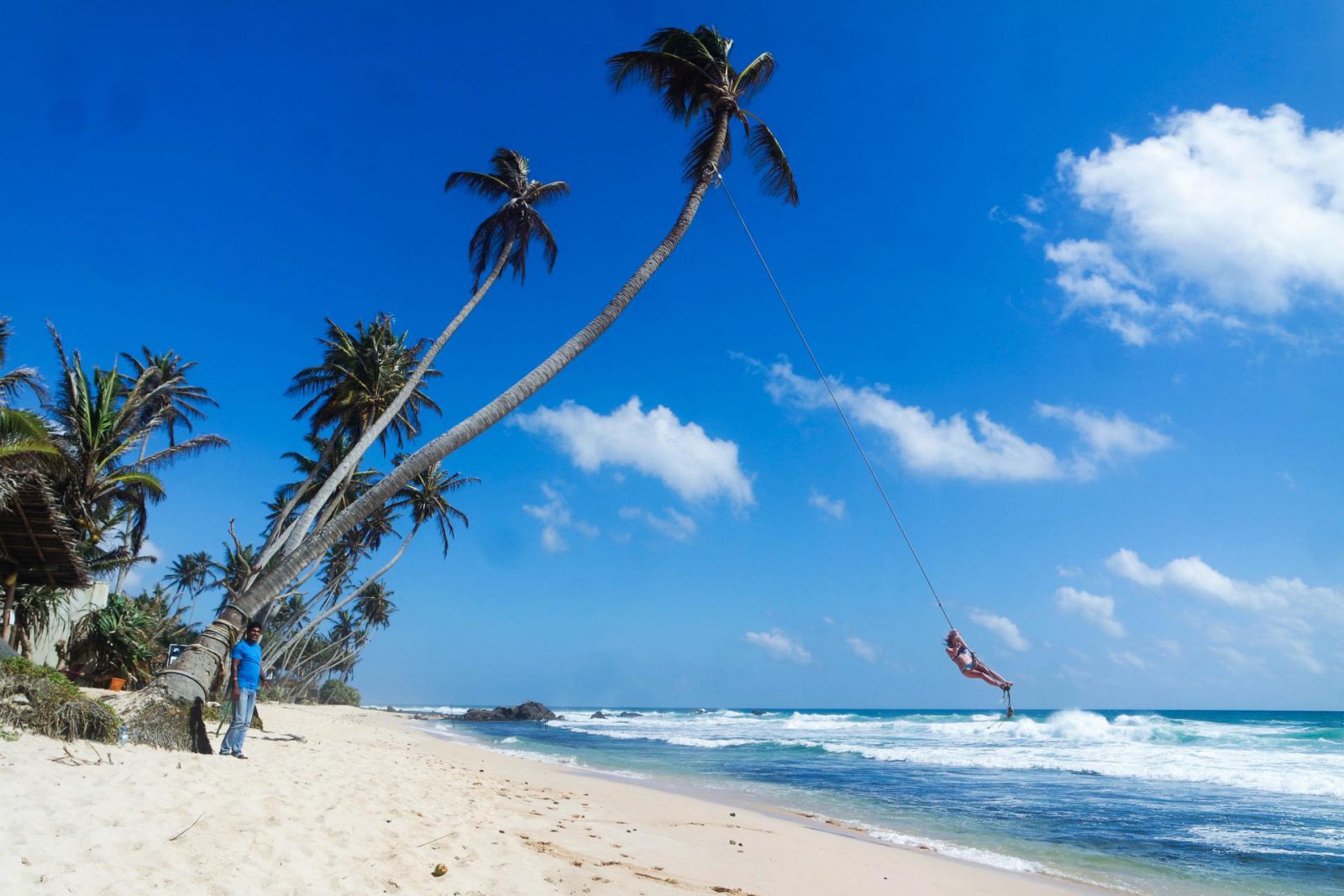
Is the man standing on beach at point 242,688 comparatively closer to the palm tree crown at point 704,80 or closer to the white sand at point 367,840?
the white sand at point 367,840

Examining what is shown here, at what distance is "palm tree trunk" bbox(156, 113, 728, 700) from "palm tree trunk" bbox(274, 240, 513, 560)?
4.37 feet

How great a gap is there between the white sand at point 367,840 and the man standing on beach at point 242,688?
16.5 inches

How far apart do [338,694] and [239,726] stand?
60443 millimetres

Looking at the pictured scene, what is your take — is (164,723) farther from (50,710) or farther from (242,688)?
(50,710)

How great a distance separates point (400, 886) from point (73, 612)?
21.2 m

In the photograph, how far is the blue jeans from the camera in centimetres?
844

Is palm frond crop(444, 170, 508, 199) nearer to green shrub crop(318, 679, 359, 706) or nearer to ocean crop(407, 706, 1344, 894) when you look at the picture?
ocean crop(407, 706, 1344, 894)

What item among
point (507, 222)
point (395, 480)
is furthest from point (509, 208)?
point (395, 480)

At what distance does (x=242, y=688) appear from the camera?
896 centimetres

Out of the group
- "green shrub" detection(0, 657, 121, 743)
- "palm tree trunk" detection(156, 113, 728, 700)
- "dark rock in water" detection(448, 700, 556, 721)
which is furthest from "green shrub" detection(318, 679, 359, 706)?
"green shrub" detection(0, 657, 121, 743)

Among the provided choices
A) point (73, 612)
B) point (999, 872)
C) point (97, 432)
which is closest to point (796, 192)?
point (999, 872)

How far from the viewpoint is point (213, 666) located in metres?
9.70

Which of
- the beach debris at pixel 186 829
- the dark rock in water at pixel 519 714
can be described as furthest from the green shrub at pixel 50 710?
the dark rock in water at pixel 519 714

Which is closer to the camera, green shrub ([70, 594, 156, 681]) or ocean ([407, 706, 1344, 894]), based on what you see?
ocean ([407, 706, 1344, 894])
